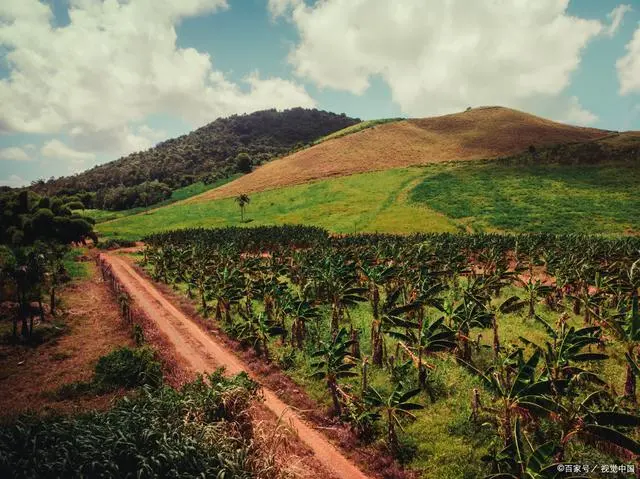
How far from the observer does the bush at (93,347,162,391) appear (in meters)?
19.3

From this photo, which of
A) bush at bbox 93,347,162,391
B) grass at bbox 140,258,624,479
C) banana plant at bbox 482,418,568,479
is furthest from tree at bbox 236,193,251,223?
banana plant at bbox 482,418,568,479

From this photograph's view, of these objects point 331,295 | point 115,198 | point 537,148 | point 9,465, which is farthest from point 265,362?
point 115,198

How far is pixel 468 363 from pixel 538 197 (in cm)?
7601

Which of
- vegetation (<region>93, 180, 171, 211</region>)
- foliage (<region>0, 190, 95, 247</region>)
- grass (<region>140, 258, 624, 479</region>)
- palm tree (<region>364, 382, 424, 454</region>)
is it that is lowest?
grass (<region>140, 258, 624, 479</region>)

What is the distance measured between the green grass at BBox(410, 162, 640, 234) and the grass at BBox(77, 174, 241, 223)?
79.5 m

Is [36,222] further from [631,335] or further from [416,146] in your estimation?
[416,146]

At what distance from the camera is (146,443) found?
37.2 ft

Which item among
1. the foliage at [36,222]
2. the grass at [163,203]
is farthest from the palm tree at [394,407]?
the grass at [163,203]

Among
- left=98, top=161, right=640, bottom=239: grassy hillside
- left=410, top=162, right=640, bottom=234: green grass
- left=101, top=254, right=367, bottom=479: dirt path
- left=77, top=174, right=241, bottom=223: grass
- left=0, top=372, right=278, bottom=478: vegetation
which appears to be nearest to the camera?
left=0, top=372, right=278, bottom=478: vegetation

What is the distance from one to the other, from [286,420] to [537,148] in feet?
389

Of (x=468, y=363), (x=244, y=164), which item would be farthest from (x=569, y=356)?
(x=244, y=164)

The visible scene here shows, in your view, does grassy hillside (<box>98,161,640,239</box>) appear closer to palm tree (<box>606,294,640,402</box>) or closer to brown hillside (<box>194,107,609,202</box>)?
brown hillside (<box>194,107,609,202</box>)

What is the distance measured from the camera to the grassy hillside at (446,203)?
230ft

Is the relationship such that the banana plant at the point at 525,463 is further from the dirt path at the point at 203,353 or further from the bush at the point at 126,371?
the bush at the point at 126,371
